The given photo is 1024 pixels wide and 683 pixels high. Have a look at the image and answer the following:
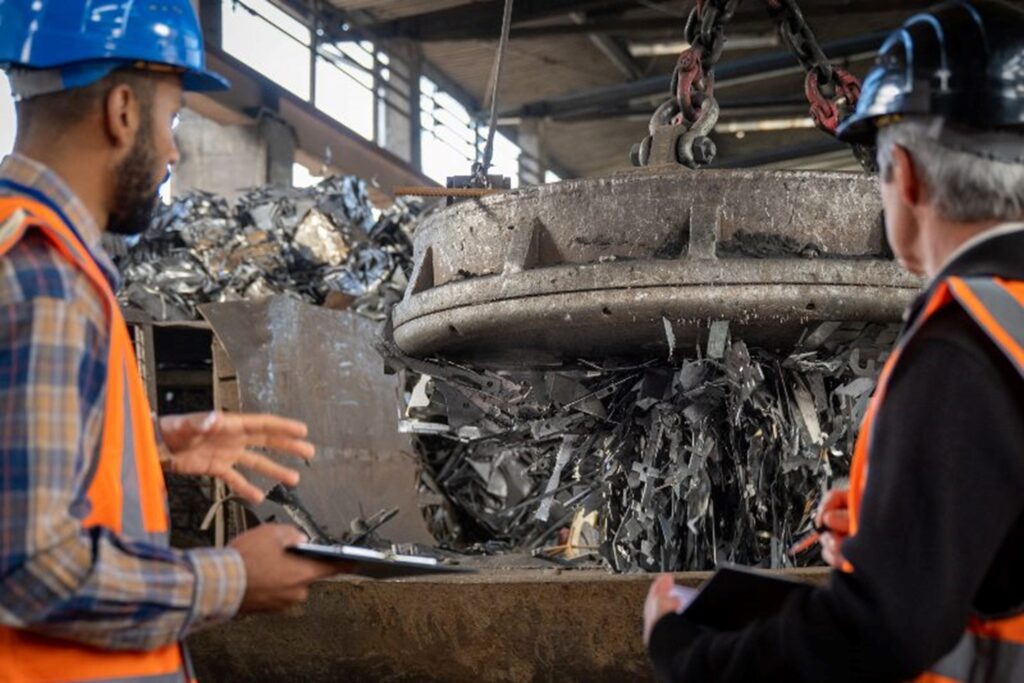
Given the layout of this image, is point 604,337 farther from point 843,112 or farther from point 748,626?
point 748,626

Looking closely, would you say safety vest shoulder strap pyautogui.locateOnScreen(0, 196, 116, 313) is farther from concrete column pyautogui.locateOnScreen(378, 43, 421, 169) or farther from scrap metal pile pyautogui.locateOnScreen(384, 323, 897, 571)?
concrete column pyautogui.locateOnScreen(378, 43, 421, 169)

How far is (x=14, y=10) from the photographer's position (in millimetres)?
1813

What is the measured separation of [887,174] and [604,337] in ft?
7.15

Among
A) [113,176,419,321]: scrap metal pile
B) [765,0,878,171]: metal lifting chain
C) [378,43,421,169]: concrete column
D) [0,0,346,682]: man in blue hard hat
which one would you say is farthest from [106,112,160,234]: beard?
[378,43,421,169]: concrete column

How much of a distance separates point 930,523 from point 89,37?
1202 mm

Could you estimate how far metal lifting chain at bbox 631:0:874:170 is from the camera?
3.89m

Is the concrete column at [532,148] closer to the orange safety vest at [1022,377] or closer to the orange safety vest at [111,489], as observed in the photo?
the orange safety vest at [111,489]

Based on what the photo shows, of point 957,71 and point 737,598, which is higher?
point 957,71

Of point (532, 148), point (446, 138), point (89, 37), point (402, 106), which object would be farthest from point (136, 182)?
point (446, 138)

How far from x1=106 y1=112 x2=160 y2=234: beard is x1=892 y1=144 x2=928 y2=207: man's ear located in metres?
0.96

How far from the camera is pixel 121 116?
175 centimetres

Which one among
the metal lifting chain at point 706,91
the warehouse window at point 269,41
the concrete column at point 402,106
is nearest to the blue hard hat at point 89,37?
the metal lifting chain at point 706,91

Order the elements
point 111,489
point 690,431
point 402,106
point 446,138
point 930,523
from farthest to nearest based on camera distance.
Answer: point 446,138 < point 402,106 < point 690,431 < point 111,489 < point 930,523

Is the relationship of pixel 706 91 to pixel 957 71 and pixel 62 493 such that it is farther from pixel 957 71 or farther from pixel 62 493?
pixel 62 493
